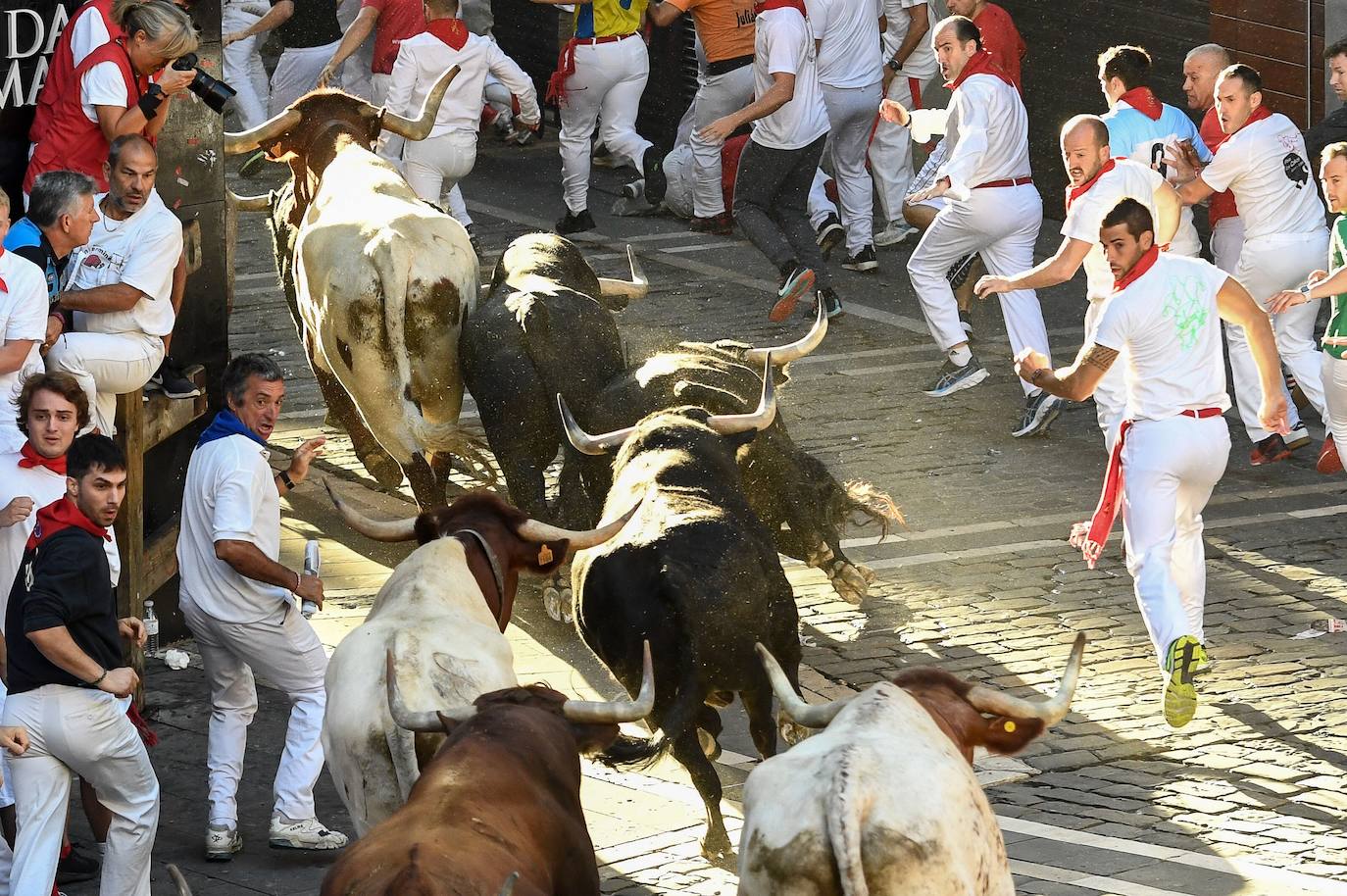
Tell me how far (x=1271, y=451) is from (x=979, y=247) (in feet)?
7.67

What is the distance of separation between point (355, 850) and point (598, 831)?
3.29m

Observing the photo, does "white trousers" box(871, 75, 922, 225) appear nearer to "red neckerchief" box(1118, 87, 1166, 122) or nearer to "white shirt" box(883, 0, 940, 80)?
"white shirt" box(883, 0, 940, 80)

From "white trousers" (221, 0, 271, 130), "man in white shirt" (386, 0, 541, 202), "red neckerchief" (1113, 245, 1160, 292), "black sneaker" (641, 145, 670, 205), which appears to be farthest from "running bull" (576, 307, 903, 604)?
"white trousers" (221, 0, 271, 130)

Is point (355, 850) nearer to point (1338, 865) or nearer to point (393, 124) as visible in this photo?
point (1338, 865)

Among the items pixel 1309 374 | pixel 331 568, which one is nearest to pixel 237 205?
pixel 331 568

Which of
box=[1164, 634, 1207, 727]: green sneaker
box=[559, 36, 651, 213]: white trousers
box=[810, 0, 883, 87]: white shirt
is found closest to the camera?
box=[1164, 634, 1207, 727]: green sneaker

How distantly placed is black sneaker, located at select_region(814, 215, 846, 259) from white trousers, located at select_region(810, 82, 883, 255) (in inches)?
2.2

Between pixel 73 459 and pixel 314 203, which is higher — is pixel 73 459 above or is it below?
above

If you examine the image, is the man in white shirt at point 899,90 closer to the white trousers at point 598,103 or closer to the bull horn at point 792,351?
the white trousers at point 598,103

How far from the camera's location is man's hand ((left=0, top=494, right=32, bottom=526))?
684 centimetres

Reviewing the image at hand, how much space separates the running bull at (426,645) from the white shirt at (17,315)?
1.82 meters

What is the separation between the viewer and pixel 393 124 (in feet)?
38.4

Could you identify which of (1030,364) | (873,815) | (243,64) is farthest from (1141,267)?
(243,64)

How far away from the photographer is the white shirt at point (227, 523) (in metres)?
7.37
